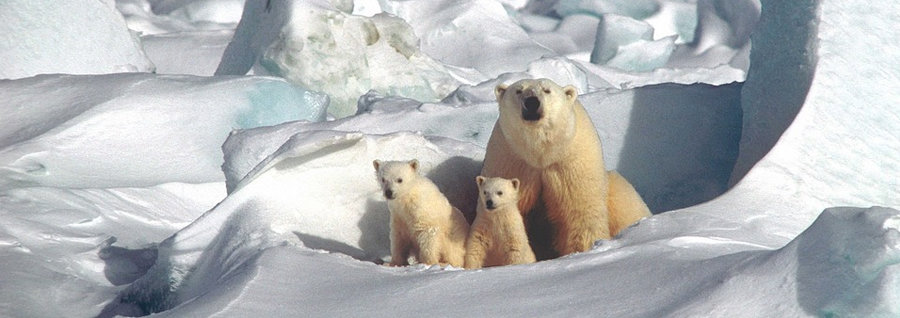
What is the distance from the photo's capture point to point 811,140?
473cm

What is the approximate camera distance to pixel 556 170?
4.38 m

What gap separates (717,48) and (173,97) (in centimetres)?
590

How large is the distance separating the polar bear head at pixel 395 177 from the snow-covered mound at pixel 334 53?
3.04m

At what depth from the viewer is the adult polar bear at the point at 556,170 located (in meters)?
4.17

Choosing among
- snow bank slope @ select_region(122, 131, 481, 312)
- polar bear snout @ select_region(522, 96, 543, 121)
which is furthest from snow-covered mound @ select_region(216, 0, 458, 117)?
polar bear snout @ select_region(522, 96, 543, 121)

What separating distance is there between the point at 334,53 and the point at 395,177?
Result: 3198mm

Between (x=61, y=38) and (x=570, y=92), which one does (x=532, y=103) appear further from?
(x=61, y=38)

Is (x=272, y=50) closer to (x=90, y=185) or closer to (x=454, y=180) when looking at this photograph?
(x=90, y=185)

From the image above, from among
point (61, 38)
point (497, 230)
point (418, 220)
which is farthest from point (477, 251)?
point (61, 38)

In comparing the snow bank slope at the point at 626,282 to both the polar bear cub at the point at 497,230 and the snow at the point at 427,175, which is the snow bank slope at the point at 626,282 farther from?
the polar bear cub at the point at 497,230

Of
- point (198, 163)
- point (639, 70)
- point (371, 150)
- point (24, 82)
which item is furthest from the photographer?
point (639, 70)

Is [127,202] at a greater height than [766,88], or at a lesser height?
lesser

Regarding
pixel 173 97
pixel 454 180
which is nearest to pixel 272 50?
pixel 173 97

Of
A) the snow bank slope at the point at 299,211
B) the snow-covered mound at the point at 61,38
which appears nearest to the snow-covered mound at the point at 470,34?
the snow-covered mound at the point at 61,38
